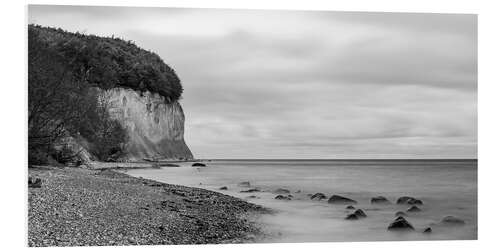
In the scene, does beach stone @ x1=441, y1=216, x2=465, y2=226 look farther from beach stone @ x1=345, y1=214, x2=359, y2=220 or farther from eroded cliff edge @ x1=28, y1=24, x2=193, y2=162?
eroded cliff edge @ x1=28, y1=24, x2=193, y2=162

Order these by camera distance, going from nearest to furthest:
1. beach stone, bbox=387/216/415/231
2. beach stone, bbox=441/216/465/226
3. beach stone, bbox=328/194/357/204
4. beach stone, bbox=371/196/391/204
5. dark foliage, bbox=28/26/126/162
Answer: beach stone, bbox=441/216/465/226 → beach stone, bbox=387/216/415/231 → dark foliage, bbox=28/26/126/162 → beach stone, bbox=371/196/391/204 → beach stone, bbox=328/194/357/204

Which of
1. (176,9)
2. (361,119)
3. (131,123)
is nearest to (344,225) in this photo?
(361,119)

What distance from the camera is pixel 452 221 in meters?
10.2

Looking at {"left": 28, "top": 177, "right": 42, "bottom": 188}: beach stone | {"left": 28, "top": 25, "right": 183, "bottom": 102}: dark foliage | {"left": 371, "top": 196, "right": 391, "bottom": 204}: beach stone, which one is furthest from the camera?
{"left": 28, "top": 25, "right": 183, "bottom": 102}: dark foliage

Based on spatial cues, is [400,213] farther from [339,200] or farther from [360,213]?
[339,200]

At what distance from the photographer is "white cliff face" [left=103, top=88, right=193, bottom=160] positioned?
31516 mm

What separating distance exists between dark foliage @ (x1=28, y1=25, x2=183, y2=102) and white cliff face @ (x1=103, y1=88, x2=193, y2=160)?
645 mm

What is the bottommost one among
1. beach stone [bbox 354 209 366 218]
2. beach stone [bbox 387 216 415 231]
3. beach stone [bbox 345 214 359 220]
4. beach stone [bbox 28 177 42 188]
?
beach stone [bbox 387 216 415 231]

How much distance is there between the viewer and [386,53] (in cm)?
1038

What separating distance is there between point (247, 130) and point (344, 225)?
9.72ft

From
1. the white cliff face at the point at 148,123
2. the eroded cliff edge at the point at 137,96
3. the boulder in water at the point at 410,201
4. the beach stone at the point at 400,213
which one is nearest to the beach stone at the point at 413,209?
the beach stone at the point at 400,213

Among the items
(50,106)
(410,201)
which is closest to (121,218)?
(50,106)

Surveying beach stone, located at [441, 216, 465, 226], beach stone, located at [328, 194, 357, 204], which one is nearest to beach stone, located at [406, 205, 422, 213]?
beach stone, located at [441, 216, 465, 226]

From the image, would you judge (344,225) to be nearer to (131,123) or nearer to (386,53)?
(386,53)
